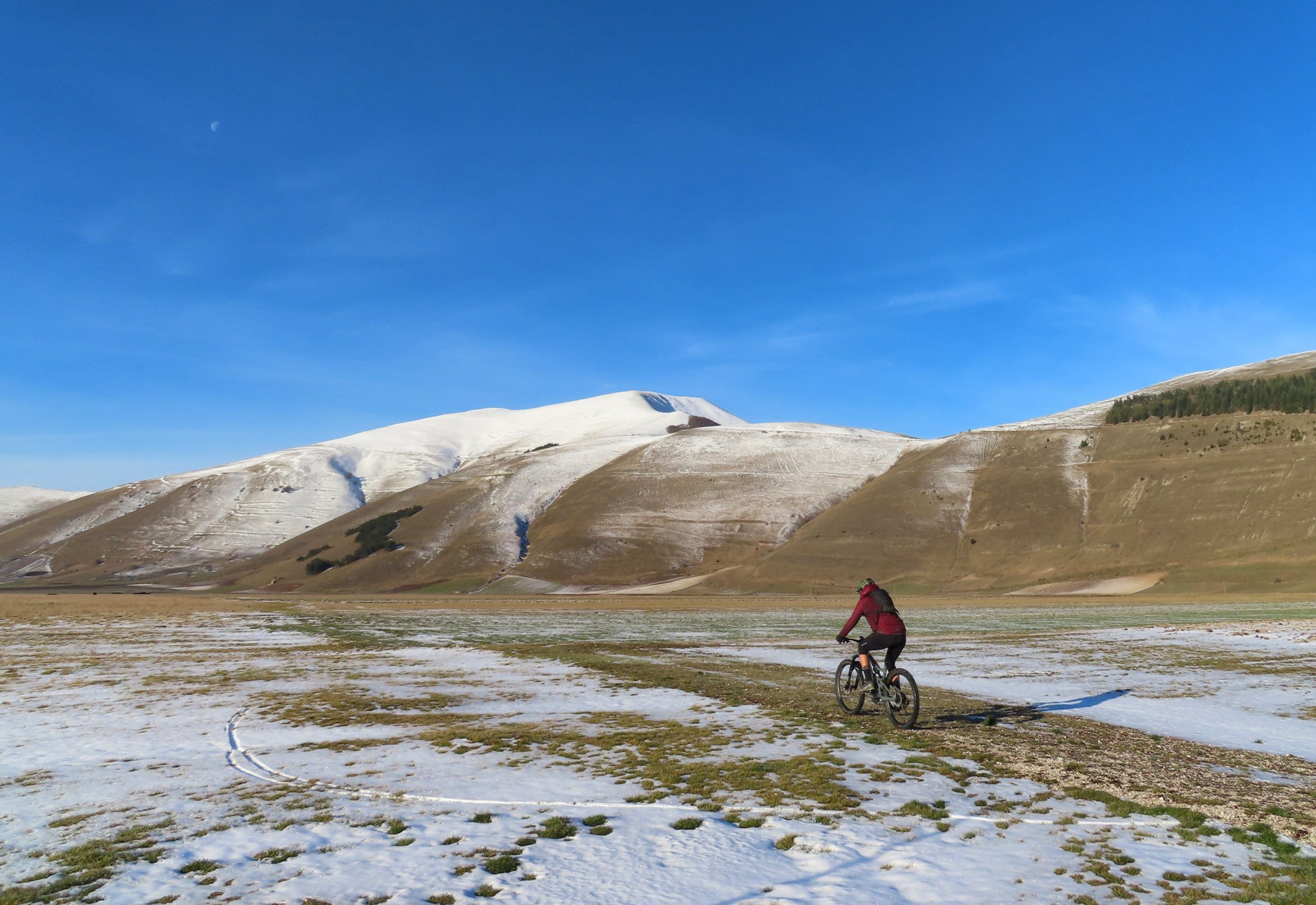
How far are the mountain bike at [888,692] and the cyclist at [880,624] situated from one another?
0.15 metres

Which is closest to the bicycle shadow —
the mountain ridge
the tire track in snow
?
the tire track in snow

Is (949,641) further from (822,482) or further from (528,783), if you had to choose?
(822,482)

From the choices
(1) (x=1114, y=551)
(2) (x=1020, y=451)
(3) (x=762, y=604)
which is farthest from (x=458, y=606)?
(2) (x=1020, y=451)

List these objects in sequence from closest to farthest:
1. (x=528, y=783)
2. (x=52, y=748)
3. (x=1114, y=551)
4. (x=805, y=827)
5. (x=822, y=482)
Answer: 1. (x=805, y=827)
2. (x=528, y=783)
3. (x=52, y=748)
4. (x=1114, y=551)
5. (x=822, y=482)

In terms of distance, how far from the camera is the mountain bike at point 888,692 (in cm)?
1673

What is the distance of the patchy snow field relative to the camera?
847cm

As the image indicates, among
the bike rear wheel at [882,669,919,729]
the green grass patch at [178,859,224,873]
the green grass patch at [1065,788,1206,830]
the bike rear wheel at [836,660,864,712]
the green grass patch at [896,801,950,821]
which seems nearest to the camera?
the green grass patch at [178,859,224,873]

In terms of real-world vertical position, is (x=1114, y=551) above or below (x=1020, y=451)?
below

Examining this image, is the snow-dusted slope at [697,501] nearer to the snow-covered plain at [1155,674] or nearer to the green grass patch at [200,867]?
the snow-covered plain at [1155,674]

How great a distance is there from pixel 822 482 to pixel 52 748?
15716 cm

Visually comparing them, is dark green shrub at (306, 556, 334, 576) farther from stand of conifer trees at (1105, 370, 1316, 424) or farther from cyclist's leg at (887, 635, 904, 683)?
stand of conifer trees at (1105, 370, 1316, 424)

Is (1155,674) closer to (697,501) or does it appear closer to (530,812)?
(530,812)

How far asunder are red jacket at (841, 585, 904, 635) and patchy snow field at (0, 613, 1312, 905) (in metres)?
2.18

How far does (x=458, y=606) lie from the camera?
272 ft
